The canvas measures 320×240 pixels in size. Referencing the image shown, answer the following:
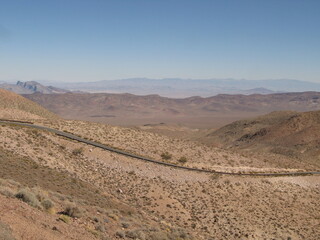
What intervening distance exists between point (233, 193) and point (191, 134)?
89250 millimetres

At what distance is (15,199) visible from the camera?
49.1 feet

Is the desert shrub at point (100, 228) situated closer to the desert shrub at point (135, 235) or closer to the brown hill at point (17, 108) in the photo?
the desert shrub at point (135, 235)

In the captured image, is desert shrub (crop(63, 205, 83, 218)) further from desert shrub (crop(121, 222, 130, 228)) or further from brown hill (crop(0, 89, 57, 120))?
brown hill (crop(0, 89, 57, 120))

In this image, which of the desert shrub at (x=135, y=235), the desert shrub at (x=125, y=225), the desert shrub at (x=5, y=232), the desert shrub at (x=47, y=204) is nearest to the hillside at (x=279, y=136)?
the desert shrub at (x=125, y=225)

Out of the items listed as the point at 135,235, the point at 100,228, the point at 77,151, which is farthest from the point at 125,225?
the point at 77,151

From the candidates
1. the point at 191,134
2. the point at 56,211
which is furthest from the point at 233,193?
the point at 191,134

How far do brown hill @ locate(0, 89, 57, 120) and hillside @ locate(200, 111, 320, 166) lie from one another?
50.3 meters

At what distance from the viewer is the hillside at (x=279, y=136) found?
76438mm

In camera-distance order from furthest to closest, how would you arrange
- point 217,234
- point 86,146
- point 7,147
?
point 86,146 → point 7,147 → point 217,234

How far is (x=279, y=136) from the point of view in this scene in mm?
92562

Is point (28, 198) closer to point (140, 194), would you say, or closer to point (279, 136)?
point (140, 194)

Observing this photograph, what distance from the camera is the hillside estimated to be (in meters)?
76.4

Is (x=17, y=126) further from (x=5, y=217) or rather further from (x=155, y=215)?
(x=5, y=217)

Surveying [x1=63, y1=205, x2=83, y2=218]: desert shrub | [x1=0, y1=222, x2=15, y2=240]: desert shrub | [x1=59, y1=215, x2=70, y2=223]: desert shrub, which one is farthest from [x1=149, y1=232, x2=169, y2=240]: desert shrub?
[x1=0, y1=222, x2=15, y2=240]: desert shrub
